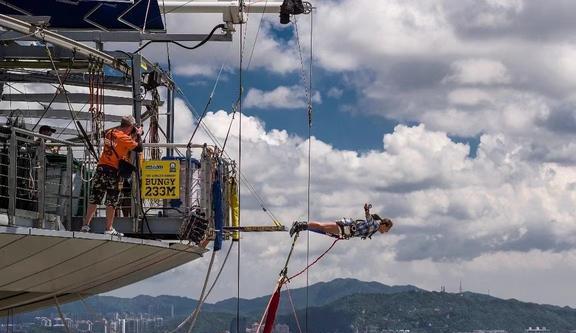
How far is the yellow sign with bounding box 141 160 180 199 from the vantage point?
20.7 meters

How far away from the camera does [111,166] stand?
18734 millimetres

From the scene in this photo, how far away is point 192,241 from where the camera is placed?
21781 mm

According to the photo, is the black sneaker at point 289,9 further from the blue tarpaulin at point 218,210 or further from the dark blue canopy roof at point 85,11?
the blue tarpaulin at point 218,210

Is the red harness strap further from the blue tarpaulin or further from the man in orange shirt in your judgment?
the blue tarpaulin

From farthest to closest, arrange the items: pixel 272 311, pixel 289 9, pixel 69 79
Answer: pixel 69 79
pixel 289 9
pixel 272 311

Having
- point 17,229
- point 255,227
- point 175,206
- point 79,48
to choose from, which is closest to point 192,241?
point 175,206

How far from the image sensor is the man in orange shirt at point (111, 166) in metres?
18.4

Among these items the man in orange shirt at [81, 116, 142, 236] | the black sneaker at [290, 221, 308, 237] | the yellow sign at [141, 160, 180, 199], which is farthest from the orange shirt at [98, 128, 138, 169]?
the black sneaker at [290, 221, 308, 237]

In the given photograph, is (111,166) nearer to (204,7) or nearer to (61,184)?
(61,184)

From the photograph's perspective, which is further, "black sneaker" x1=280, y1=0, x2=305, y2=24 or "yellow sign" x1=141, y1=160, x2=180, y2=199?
"black sneaker" x1=280, y1=0, x2=305, y2=24

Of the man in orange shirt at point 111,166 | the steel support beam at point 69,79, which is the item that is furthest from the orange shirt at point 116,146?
the steel support beam at point 69,79

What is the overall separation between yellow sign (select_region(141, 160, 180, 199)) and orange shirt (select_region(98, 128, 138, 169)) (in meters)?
2.06

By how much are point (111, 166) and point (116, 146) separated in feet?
1.33

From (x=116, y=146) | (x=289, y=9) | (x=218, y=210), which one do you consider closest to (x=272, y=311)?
(x=116, y=146)
